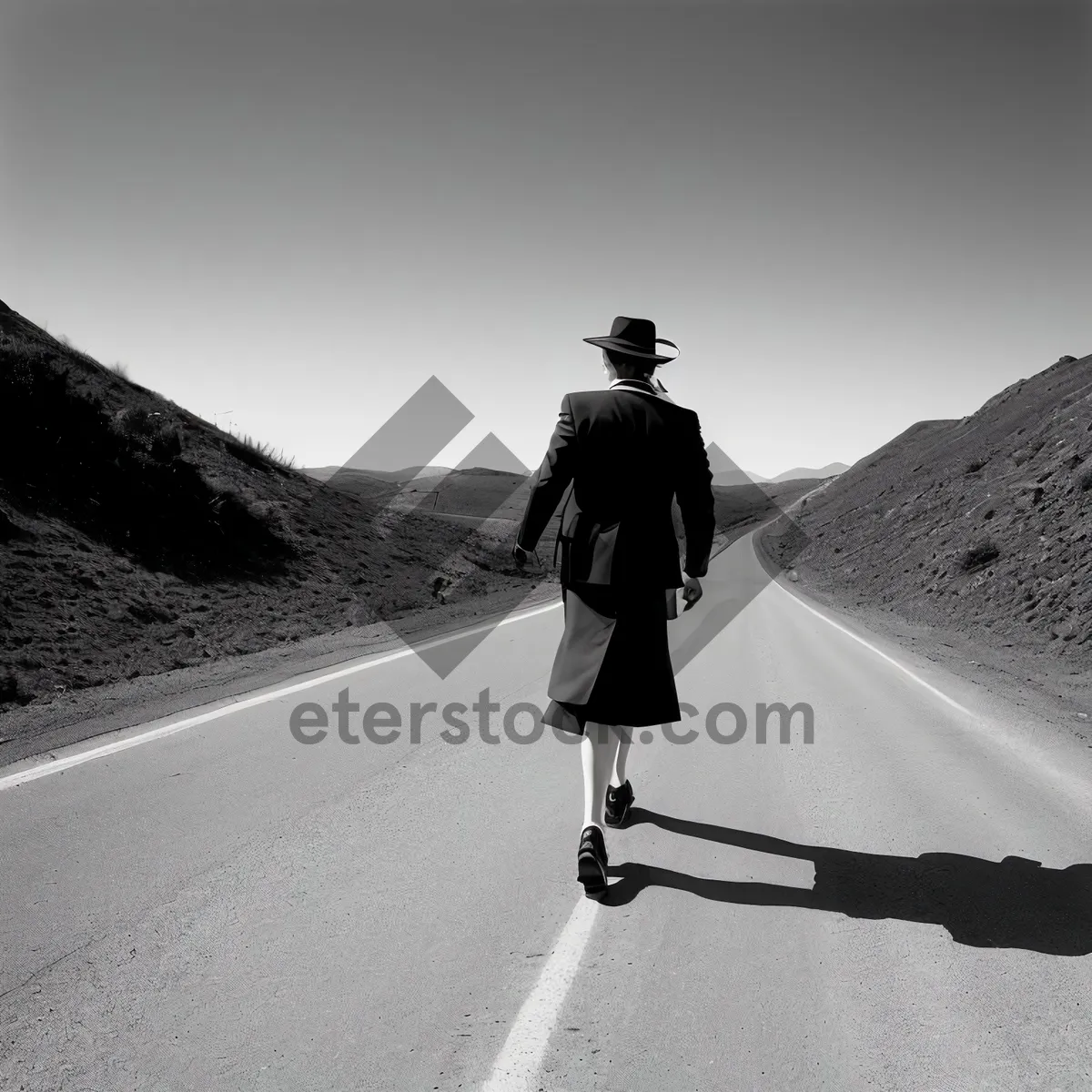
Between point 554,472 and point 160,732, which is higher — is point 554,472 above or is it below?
above

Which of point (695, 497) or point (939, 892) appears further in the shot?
point (695, 497)

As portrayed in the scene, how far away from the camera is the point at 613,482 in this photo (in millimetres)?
3939

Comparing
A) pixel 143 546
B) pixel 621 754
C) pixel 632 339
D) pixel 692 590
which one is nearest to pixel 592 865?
pixel 621 754

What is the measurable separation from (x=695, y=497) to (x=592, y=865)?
5.76ft

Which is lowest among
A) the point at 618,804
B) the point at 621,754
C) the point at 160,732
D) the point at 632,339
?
the point at 618,804

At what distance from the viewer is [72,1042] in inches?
102

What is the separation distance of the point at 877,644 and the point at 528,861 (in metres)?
12.1

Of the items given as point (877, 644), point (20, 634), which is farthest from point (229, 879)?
point (877, 644)

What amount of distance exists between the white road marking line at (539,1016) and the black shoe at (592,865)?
159mm

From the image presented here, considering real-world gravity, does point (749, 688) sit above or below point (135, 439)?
below

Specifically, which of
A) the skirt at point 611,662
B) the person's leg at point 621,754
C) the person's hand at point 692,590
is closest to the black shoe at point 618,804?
the person's leg at point 621,754

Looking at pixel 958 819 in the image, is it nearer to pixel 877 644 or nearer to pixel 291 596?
pixel 877 644

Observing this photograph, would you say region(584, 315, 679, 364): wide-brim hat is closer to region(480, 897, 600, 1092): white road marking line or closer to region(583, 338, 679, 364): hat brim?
region(583, 338, 679, 364): hat brim

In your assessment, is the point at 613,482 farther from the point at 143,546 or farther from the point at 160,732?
the point at 143,546
